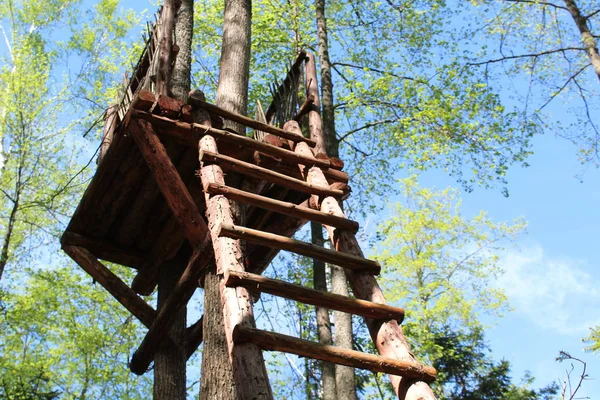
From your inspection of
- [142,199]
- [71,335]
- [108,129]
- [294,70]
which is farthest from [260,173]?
[71,335]

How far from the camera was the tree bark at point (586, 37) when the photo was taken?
34.6 feet

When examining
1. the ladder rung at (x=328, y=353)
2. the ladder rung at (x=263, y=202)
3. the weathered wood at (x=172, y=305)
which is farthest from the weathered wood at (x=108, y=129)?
the ladder rung at (x=328, y=353)

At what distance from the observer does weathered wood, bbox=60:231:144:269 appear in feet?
19.2

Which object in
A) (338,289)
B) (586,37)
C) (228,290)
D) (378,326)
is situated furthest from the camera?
(586,37)

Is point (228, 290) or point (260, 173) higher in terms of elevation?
point (260, 173)

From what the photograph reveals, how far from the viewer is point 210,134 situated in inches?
Answer: 187

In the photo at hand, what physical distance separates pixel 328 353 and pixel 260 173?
77.6 inches

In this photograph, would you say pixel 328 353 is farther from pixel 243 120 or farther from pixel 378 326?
pixel 243 120

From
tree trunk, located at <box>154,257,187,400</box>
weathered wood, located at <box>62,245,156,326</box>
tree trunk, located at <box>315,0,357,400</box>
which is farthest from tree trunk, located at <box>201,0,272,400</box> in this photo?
tree trunk, located at <box>315,0,357,400</box>

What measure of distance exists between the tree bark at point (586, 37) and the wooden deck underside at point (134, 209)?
761cm

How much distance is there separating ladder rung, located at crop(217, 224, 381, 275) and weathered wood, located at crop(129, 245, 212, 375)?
→ 3.51ft

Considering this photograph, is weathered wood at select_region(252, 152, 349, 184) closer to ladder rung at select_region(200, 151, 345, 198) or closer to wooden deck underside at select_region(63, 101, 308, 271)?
wooden deck underside at select_region(63, 101, 308, 271)

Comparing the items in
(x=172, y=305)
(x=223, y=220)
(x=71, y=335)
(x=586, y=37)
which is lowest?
(x=223, y=220)

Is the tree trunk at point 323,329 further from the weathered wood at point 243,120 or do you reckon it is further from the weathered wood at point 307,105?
the weathered wood at point 243,120
